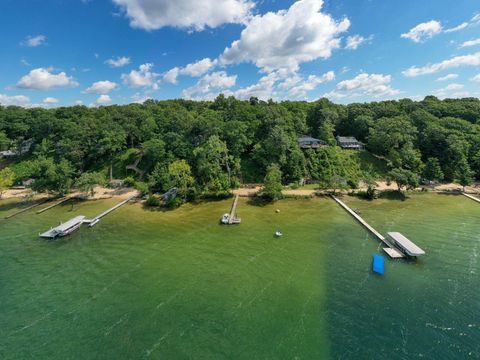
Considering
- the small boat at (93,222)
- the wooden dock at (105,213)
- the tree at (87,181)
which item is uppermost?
the tree at (87,181)

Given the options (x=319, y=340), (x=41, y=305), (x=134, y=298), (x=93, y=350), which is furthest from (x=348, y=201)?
(x=41, y=305)

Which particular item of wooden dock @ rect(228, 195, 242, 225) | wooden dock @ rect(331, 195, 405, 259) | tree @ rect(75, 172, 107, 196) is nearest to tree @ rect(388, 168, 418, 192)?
wooden dock @ rect(331, 195, 405, 259)

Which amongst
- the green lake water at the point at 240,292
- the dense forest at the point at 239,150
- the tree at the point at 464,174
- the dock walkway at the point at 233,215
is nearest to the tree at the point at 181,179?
the dense forest at the point at 239,150

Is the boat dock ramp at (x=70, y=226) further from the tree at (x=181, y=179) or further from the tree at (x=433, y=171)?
the tree at (x=433, y=171)

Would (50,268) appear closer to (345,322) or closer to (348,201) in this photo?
(345,322)

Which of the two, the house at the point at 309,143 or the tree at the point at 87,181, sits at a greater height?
the house at the point at 309,143
